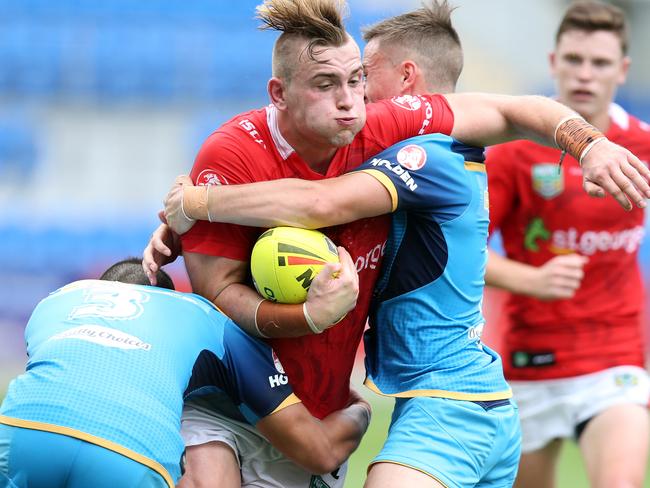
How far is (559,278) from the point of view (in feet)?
19.1

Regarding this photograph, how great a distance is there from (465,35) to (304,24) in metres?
13.2

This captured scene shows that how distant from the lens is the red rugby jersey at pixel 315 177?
416 cm

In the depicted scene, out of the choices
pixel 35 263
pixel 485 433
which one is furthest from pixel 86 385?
pixel 35 263

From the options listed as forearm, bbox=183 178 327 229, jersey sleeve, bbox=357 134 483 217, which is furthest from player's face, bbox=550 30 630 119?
forearm, bbox=183 178 327 229

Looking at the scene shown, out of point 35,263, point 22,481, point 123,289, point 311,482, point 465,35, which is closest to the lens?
point 22,481

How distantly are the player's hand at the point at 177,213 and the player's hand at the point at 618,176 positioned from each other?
1463mm

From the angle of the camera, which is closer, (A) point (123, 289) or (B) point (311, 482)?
(A) point (123, 289)

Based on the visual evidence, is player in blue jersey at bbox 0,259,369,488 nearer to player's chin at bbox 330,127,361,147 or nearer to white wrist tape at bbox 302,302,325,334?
white wrist tape at bbox 302,302,325,334

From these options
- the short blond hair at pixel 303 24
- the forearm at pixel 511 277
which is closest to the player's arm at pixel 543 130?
the short blond hair at pixel 303 24

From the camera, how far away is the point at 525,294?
5.95 m

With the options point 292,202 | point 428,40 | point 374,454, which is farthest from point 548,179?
point 374,454

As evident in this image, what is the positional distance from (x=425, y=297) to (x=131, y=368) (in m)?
1.25

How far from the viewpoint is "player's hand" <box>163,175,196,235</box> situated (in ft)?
13.6

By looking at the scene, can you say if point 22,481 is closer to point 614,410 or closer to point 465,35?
point 614,410
